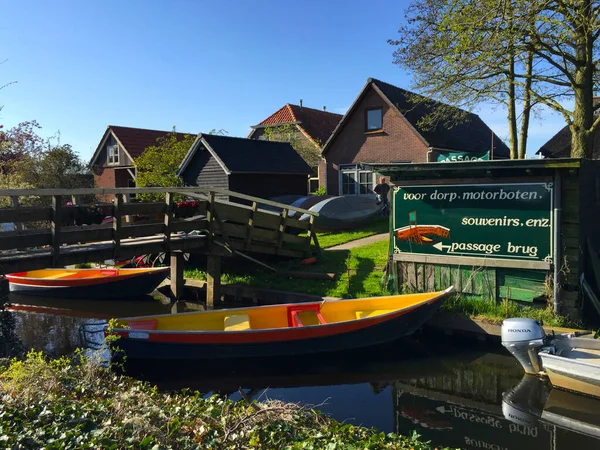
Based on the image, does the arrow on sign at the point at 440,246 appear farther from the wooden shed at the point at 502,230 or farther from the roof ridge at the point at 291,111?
Answer: the roof ridge at the point at 291,111

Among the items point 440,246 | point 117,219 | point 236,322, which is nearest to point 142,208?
point 117,219

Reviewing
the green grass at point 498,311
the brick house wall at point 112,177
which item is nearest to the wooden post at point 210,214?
the green grass at point 498,311

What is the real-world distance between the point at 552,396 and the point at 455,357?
1.94 meters

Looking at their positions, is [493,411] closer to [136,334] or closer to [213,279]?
[136,334]

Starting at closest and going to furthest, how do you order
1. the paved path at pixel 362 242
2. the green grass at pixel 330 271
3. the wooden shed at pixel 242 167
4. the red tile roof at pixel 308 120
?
the green grass at pixel 330 271
the paved path at pixel 362 242
the wooden shed at pixel 242 167
the red tile roof at pixel 308 120

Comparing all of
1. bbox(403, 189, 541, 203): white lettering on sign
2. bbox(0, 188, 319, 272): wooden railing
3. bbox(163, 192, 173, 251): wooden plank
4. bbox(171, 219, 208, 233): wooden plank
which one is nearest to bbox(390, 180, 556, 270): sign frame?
bbox(403, 189, 541, 203): white lettering on sign

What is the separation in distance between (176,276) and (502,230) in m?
8.46

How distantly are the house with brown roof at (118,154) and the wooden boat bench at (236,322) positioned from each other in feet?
88.6

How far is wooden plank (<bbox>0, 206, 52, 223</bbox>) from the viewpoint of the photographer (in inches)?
364

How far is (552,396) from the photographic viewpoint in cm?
739

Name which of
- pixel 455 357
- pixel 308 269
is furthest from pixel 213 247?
pixel 455 357

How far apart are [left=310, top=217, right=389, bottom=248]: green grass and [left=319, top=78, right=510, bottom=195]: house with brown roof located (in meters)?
4.61

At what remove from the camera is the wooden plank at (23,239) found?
359 inches

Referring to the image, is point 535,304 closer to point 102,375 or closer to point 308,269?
point 308,269
